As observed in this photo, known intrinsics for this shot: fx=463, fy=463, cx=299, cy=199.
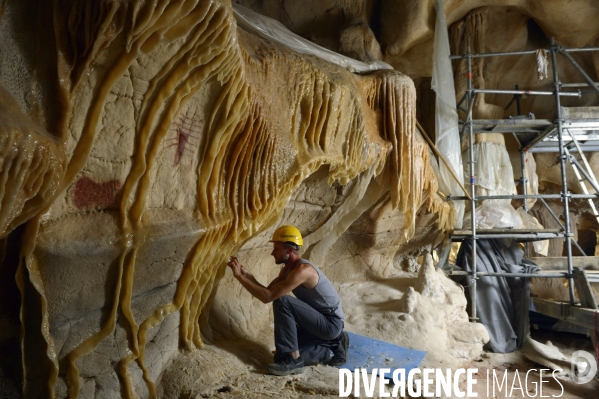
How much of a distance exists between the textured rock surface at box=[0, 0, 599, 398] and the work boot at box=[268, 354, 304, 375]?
20 centimetres

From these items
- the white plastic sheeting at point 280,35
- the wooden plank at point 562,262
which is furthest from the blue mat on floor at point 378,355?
the wooden plank at point 562,262

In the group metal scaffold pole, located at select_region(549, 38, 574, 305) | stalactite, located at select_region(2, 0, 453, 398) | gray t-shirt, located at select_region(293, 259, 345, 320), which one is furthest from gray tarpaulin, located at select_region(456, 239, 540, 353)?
gray t-shirt, located at select_region(293, 259, 345, 320)

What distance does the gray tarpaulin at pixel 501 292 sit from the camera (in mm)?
Result: 7027

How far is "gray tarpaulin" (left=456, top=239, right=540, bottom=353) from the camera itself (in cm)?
703

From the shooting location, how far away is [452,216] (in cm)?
752

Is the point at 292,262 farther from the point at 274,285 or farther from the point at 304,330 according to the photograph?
the point at 304,330

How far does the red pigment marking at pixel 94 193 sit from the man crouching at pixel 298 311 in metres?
1.58

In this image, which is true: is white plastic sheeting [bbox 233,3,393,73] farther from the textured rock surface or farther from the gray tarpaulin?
the gray tarpaulin

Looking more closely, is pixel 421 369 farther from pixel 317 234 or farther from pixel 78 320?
pixel 78 320

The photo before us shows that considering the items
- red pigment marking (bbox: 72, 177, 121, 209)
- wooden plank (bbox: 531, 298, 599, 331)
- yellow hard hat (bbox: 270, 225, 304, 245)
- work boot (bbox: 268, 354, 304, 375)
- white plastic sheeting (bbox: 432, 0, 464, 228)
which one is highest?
white plastic sheeting (bbox: 432, 0, 464, 228)

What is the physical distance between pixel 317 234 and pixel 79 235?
4206mm

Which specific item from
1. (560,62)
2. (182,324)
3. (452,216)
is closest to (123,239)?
(182,324)

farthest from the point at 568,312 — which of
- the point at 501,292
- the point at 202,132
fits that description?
the point at 202,132

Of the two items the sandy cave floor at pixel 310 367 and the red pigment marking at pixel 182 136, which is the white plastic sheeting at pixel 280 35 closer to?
the red pigment marking at pixel 182 136
